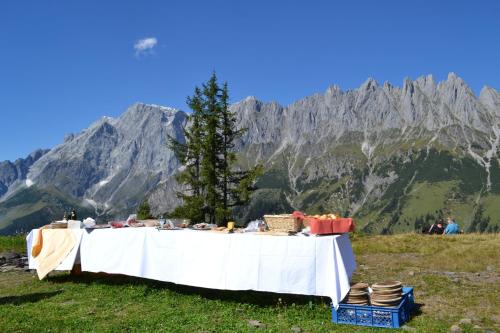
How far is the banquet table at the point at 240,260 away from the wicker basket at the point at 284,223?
418 mm

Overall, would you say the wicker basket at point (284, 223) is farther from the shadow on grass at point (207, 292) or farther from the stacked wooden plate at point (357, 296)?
the stacked wooden plate at point (357, 296)

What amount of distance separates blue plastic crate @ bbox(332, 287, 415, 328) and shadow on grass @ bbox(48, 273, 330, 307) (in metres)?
1.19

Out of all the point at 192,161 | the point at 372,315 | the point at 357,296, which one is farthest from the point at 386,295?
the point at 192,161

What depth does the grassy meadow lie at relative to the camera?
10.2 metres

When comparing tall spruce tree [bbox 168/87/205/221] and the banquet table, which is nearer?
the banquet table

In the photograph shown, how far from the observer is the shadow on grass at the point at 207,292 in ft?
40.0

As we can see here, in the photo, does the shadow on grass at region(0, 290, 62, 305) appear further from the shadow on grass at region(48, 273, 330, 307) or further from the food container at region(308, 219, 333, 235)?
the food container at region(308, 219, 333, 235)

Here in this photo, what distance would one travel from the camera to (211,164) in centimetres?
3888

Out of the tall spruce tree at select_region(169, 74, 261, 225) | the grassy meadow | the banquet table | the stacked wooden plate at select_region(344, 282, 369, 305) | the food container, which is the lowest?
the grassy meadow

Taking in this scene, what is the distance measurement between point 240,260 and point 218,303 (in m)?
1.43

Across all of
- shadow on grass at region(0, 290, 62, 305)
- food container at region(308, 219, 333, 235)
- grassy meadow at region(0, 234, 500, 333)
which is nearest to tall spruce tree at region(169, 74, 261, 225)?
grassy meadow at region(0, 234, 500, 333)

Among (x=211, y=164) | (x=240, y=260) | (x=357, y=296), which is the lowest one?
(x=357, y=296)

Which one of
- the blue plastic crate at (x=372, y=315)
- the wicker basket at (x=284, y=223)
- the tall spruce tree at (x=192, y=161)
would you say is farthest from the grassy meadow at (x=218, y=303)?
the tall spruce tree at (x=192, y=161)

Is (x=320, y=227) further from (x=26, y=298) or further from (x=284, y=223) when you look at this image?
(x=26, y=298)
